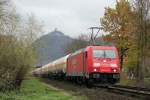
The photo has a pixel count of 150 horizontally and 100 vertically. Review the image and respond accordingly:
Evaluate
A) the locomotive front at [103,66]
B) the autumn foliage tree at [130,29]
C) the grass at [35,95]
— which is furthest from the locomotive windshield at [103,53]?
the autumn foliage tree at [130,29]

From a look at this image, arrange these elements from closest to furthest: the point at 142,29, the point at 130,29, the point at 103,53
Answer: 1. the point at 103,53
2. the point at 142,29
3. the point at 130,29

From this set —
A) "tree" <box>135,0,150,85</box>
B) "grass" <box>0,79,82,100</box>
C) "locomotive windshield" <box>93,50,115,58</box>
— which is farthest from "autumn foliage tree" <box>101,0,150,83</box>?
"grass" <box>0,79,82,100</box>

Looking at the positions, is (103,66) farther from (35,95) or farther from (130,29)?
(130,29)

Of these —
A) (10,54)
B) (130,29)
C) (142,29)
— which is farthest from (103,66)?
(130,29)

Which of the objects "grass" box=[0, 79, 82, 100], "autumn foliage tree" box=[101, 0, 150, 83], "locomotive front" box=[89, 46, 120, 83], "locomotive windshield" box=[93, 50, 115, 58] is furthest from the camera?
"autumn foliage tree" box=[101, 0, 150, 83]

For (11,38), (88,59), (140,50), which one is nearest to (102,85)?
(88,59)

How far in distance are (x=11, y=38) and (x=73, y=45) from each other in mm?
84321

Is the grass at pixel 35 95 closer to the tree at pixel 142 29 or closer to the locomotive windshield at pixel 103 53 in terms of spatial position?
the locomotive windshield at pixel 103 53

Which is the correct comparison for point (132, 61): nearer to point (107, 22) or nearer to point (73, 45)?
point (107, 22)

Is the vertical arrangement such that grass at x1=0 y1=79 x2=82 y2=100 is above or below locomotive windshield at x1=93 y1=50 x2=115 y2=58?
below

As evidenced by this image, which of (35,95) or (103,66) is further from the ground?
(103,66)

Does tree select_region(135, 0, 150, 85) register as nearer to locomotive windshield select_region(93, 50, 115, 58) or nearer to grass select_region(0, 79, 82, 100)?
locomotive windshield select_region(93, 50, 115, 58)

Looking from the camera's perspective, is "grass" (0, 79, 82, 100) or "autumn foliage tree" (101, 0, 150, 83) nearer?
"grass" (0, 79, 82, 100)

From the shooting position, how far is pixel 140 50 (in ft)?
144
